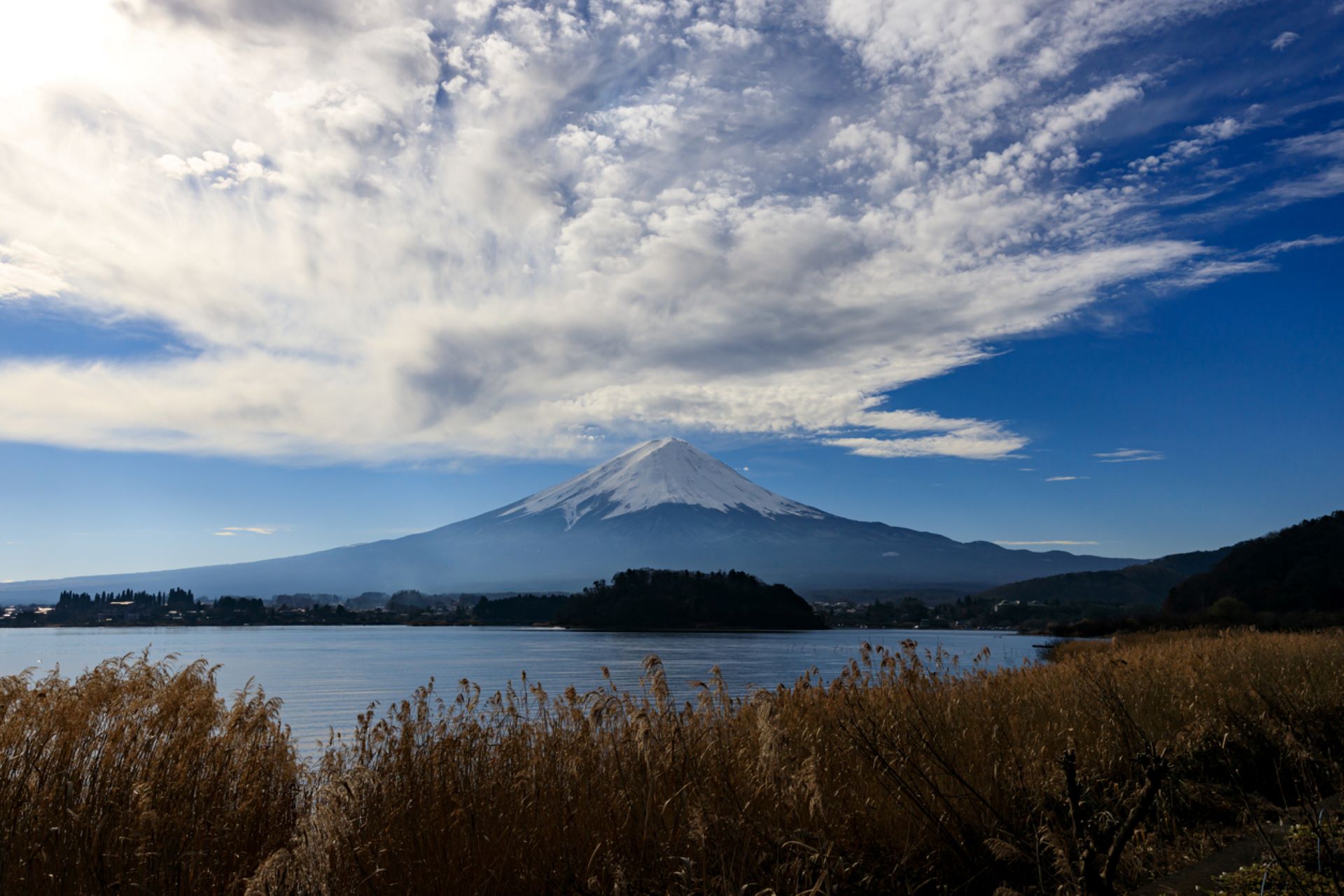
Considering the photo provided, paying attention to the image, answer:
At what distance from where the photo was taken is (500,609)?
146m

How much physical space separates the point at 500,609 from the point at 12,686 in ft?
471

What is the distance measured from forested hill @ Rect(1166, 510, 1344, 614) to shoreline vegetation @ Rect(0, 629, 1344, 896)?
5729 centimetres

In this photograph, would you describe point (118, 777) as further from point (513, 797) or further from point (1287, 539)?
point (1287, 539)

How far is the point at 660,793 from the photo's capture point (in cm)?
487

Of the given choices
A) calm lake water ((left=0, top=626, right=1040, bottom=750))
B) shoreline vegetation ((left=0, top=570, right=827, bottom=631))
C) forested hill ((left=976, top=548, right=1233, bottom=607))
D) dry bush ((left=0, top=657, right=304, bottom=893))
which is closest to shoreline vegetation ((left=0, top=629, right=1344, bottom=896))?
dry bush ((left=0, top=657, right=304, bottom=893))

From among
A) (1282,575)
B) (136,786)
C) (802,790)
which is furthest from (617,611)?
(136,786)

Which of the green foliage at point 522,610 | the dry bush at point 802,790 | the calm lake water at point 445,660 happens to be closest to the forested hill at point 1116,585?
the calm lake water at point 445,660

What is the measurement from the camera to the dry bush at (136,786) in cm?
434

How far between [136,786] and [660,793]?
262 cm

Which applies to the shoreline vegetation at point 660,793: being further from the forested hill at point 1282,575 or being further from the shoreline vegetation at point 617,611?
the shoreline vegetation at point 617,611

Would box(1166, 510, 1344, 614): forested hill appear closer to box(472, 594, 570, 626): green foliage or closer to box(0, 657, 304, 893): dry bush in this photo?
box(0, 657, 304, 893): dry bush

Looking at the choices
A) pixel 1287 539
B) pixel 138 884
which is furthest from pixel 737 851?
pixel 1287 539

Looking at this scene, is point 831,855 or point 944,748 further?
point 944,748

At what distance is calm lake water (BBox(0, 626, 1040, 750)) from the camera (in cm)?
2892
